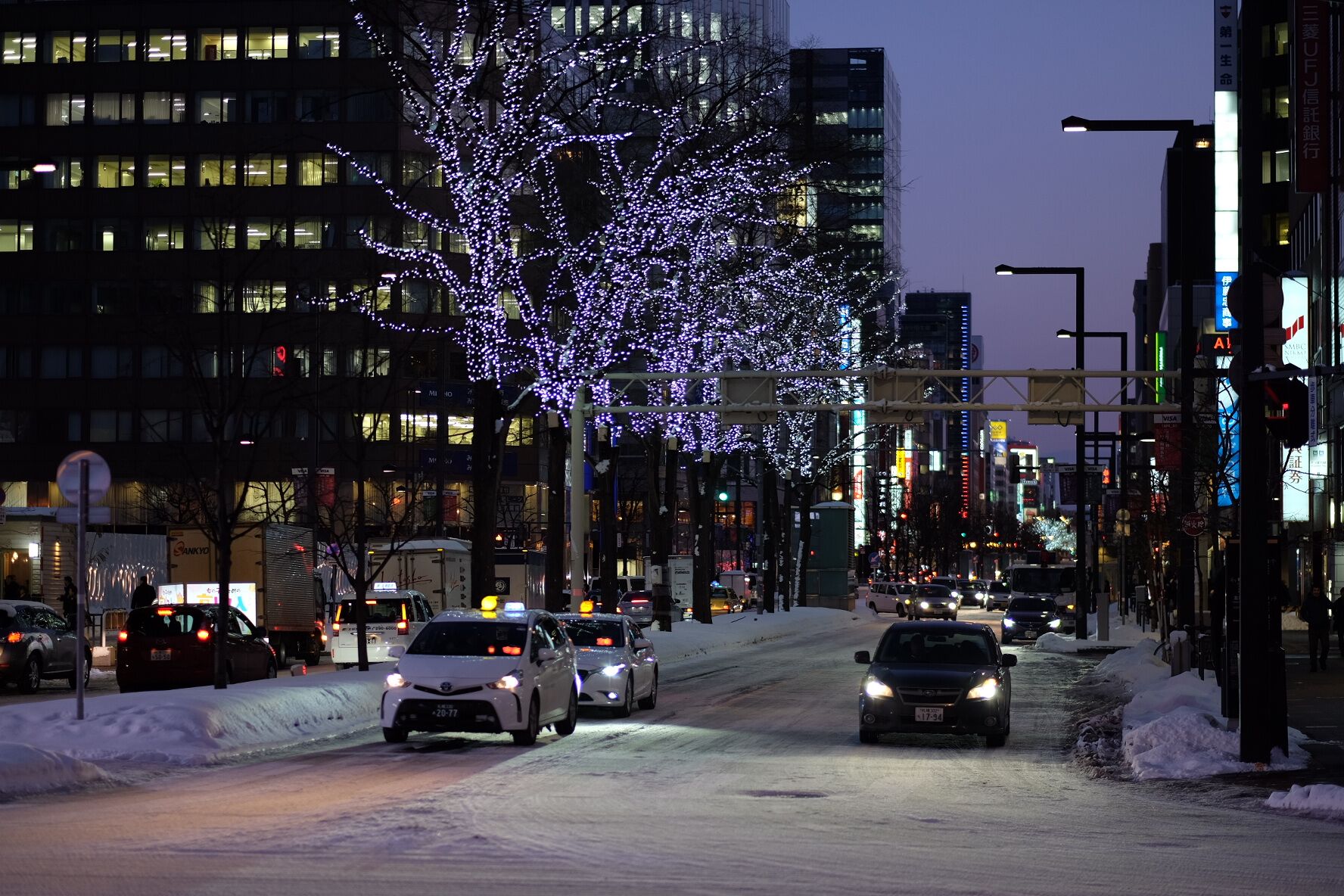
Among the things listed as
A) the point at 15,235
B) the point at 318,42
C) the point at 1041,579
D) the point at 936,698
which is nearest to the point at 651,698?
the point at 936,698

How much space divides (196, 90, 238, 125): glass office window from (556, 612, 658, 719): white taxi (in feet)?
250

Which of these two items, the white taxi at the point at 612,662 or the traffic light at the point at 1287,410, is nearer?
the traffic light at the point at 1287,410

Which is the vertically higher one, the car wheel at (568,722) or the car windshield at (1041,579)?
the car wheel at (568,722)

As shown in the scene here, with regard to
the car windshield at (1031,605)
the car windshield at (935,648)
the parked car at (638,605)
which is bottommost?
the parked car at (638,605)

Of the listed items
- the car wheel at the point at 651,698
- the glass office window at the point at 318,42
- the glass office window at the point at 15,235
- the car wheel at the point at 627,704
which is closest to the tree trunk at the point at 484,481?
the car wheel at the point at 651,698

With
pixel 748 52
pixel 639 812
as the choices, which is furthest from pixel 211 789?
pixel 748 52

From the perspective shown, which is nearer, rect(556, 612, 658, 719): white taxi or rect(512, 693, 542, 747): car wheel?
rect(512, 693, 542, 747): car wheel

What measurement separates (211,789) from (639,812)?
172 inches

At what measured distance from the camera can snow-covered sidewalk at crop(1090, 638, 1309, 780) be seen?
18.6m

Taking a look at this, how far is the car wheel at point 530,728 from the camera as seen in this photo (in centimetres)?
2142

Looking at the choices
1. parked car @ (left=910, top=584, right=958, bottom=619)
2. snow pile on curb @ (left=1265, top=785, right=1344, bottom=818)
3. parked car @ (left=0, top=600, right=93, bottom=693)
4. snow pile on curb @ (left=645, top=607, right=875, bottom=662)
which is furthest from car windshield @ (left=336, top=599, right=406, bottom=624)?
parked car @ (left=910, top=584, right=958, bottom=619)

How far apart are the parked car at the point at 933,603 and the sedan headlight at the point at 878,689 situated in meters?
52.3

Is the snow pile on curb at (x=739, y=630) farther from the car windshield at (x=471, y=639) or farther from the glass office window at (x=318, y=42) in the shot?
the glass office window at (x=318, y=42)

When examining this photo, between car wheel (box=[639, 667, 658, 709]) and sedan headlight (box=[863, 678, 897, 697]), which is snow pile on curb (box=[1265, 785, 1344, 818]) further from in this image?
A: car wheel (box=[639, 667, 658, 709])
